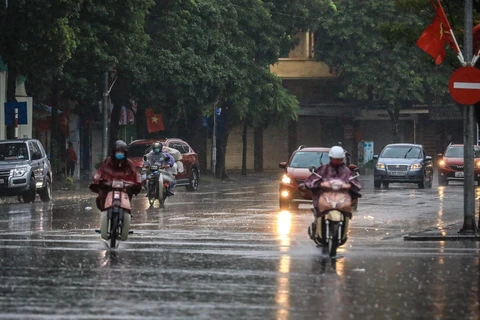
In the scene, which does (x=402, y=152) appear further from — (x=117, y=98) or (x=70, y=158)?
(x=70, y=158)

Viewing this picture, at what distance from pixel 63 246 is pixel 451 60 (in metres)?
11.2

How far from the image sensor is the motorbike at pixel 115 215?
1844 cm

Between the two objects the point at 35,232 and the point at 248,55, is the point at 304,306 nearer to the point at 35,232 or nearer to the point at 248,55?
the point at 35,232

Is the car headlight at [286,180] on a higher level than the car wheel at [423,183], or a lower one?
higher

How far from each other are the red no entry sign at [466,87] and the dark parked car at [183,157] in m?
21.9

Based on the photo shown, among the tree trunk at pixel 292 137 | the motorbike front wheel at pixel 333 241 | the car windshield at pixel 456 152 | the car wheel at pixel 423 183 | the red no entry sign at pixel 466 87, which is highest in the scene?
the red no entry sign at pixel 466 87

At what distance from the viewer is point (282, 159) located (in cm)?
8144

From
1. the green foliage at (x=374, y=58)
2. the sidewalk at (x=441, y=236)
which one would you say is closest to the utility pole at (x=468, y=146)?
the sidewalk at (x=441, y=236)

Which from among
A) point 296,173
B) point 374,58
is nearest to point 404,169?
point 296,173

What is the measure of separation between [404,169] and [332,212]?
29835mm

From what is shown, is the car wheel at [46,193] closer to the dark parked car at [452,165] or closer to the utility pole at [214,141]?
the dark parked car at [452,165]

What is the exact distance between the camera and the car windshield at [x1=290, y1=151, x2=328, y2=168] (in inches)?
1261

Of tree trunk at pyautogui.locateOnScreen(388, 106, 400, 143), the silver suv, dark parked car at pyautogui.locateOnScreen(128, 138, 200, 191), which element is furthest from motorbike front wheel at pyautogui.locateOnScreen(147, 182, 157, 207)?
tree trunk at pyautogui.locateOnScreen(388, 106, 400, 143)

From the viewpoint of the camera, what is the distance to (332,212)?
17438 mm
